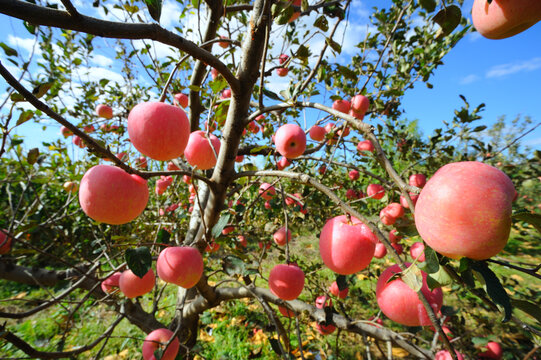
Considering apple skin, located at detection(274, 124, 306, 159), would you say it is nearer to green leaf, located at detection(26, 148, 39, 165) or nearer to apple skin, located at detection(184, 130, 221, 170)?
apple skin, located at detection(184, 130, 221, 170)

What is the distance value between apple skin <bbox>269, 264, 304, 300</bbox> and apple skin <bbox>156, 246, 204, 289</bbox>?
15.2 inches

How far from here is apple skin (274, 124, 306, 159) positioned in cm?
145

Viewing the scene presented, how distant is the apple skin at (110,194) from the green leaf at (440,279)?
0.92m

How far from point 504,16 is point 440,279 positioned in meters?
0.74

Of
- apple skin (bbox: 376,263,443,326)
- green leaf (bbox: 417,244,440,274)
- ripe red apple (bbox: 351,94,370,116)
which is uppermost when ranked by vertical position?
ripe red apple (bbox: 351,94,370,116)

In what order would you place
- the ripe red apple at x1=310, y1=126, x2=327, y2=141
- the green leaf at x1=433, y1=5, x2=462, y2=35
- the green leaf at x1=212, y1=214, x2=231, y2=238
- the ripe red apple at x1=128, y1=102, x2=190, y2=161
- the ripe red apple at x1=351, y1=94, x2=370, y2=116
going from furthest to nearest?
the ripe red apple at x1=310, y1=126, x2=327, y2=141
the ripe red apple at x1=351, y1=94, x2=370, y2=116
the green leaf at x1=212, y1=214, x2=231, y2=238
the ripe red apple at x1=128, y1=102, x2=190, y2=161
the green leaf at x1=433, y1=5, x2=462, y2=35

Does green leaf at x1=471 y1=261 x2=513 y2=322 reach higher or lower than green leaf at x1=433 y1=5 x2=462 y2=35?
lower

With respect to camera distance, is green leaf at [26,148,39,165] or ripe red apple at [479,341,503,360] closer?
green leaf at [26,148,39,165]

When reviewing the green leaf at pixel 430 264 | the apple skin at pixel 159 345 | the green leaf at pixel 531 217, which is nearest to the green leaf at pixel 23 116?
the apple skin at pixel 159 345

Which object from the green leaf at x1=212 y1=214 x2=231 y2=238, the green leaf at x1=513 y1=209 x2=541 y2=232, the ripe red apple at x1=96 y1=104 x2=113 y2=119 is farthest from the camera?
the ripe red apple at x1=96 y1=104 x2=113 y2=119

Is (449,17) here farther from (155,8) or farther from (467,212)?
(155,8)

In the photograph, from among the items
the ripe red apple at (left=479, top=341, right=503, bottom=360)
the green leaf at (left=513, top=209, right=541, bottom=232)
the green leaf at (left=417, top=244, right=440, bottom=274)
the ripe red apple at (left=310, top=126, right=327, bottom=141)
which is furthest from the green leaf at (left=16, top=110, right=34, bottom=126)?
the ripe red apple at (left=479, top=341, right=503, bottom=360)

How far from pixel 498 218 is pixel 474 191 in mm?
70

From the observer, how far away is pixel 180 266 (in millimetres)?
1031
